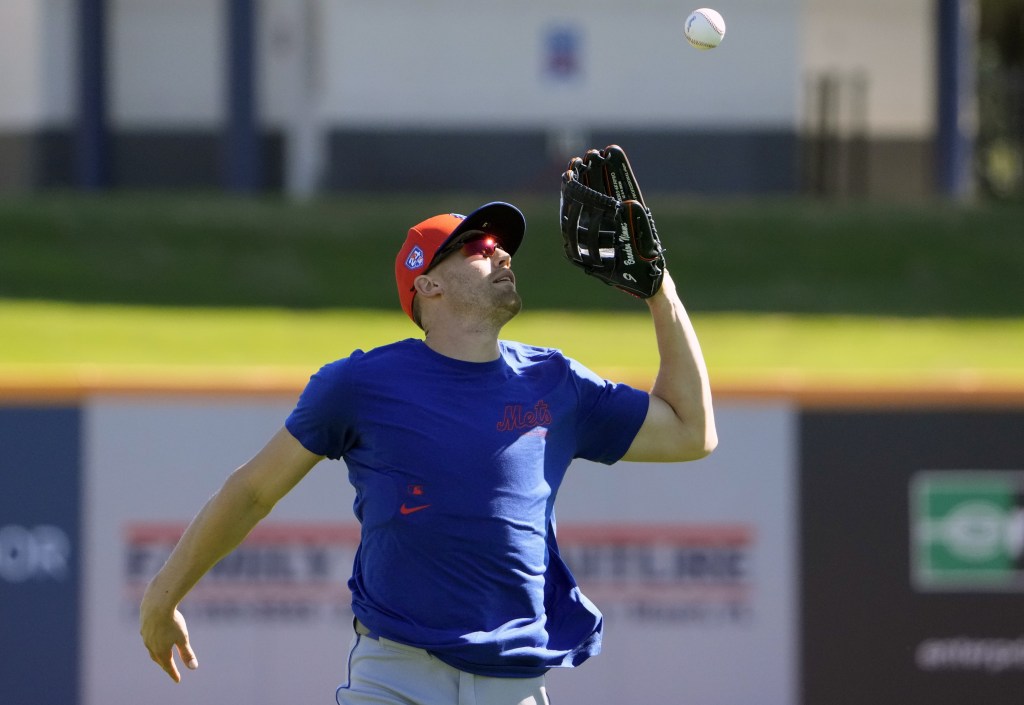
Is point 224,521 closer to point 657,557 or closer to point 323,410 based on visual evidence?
point 323,410

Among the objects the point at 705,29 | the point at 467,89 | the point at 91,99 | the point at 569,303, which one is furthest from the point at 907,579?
the point at 91,99

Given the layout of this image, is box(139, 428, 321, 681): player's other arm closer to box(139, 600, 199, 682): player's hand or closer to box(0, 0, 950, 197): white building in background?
box(139, 600, 199, 682): player's hand

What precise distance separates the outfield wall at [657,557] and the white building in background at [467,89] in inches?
379

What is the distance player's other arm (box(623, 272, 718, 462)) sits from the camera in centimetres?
385

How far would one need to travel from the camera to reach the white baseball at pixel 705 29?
4.02 m

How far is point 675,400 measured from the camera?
390 centimetres

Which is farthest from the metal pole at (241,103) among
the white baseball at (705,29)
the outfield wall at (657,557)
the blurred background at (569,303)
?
the white baseball at (705,29)

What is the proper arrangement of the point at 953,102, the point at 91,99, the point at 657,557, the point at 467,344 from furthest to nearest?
the point at 91,99
the point at 953,102
the point at 657,557
the point at 467,344

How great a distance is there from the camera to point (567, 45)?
16.3 m

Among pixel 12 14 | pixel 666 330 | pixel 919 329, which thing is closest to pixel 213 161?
pixel 12 14

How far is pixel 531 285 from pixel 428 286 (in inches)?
380

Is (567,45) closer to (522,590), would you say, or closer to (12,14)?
(12,14)

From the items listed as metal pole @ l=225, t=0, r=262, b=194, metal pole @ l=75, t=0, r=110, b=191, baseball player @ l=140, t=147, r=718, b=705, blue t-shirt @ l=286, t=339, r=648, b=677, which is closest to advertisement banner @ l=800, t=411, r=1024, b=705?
baseball player @ l=140, t=147, r=718, b=705

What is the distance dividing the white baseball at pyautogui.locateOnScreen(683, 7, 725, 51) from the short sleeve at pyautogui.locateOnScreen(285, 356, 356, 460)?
50.8 inches
